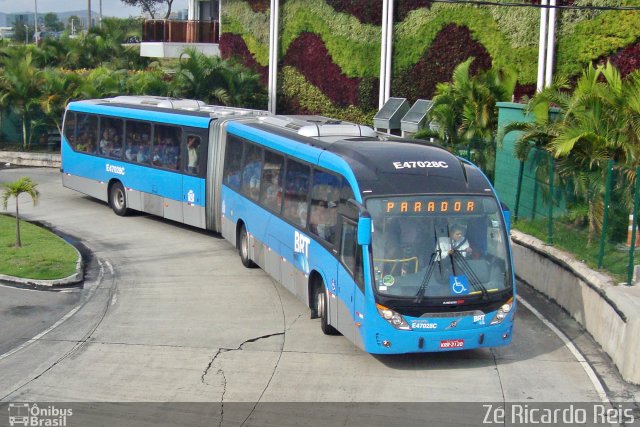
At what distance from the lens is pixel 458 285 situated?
1263 centimetres

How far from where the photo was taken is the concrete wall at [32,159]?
3628cm

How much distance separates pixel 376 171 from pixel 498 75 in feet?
45.7

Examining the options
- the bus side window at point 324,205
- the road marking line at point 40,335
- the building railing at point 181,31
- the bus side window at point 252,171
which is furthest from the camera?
the building railing at point 181,31

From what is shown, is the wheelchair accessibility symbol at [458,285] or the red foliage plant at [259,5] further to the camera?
the red foliage plant at [259,5]

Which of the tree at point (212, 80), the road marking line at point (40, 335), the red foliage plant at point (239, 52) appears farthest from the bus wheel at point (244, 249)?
the red foliage plant at point (239, 52)

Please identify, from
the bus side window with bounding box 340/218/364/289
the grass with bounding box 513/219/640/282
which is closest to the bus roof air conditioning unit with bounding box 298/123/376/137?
the bus side window with bounding box 340/218/364/289

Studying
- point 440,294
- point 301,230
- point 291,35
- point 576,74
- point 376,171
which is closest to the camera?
point 440,294

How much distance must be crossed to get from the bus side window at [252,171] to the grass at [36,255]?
153 inches

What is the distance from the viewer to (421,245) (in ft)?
41.6

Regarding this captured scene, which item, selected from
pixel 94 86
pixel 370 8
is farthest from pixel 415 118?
pixel 94 86

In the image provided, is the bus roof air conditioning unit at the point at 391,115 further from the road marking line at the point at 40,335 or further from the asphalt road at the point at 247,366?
the road marking line at the point at 40,335

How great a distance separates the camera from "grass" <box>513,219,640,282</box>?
51.2 feet

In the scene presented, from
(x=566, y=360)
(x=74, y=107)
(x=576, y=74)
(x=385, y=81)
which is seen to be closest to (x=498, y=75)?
(x=576, y=74)

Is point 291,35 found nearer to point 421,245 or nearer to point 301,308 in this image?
point 301,308
